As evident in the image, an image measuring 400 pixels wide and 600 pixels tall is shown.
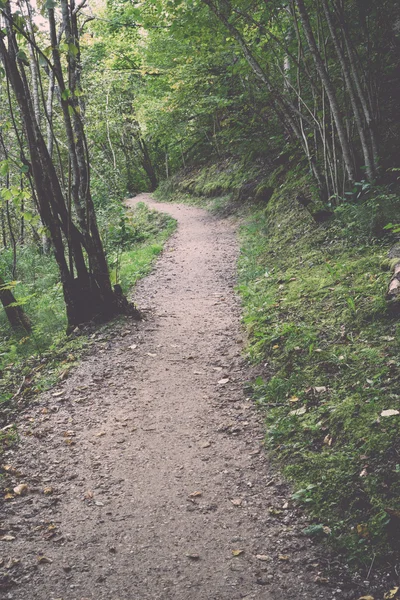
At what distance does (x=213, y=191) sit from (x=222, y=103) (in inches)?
179

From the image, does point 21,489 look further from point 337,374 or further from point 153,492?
point 337,374

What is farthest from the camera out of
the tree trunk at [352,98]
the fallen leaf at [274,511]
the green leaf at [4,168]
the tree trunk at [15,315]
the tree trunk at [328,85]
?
the tree trunk at [15,315]

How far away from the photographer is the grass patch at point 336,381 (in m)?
3.15

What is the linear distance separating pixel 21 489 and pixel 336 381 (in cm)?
303

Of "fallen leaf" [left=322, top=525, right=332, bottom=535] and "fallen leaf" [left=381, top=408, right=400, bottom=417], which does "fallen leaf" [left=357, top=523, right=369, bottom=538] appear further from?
"fallen leaf" [left=381, top=408, right=400, bottom=417]

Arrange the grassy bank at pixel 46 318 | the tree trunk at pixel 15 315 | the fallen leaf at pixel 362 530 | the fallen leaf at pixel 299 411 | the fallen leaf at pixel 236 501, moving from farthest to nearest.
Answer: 1. the tree trunk at pixel 15 315
2. the grassy bank at pixel 46 318
3. the fallen leaf at pixel 299 411
4. the fallen leaf at pixel 236 501
5. the fallen leaf at pixel 362 530

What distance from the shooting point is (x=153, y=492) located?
3840 mm

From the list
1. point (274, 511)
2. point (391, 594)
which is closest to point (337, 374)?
point (274, 511)

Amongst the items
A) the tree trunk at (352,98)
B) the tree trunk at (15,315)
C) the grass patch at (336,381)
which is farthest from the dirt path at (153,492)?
the tree trunk at (352,98)

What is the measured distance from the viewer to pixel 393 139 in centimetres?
932

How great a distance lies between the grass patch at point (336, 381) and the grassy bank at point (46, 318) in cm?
269

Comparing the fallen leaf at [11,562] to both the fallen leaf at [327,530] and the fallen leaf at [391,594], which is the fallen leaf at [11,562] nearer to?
the fallen leaf at [327,530]

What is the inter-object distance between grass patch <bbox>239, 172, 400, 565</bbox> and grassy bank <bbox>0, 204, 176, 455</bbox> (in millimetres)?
2688

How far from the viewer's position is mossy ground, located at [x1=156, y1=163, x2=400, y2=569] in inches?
124
